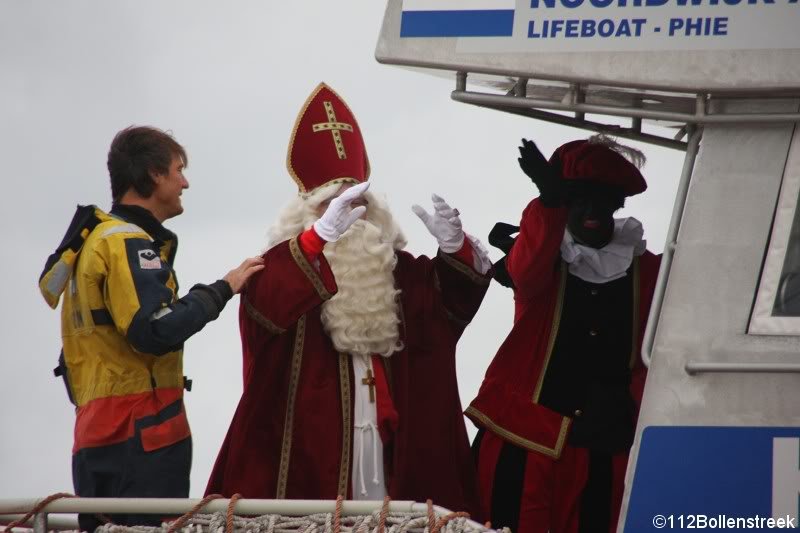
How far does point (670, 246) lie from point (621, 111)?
0.46 meters

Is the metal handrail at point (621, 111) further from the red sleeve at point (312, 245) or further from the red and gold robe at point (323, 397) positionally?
the red and gold robe at point (323, 397)

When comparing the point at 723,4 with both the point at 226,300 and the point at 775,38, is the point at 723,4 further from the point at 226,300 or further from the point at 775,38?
the point at 226,300

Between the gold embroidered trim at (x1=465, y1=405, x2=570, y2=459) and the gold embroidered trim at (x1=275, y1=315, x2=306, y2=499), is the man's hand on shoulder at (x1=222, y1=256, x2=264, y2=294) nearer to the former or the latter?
the gold embroidered trim at (x1=275, y1=315, x2=306, y2=499)

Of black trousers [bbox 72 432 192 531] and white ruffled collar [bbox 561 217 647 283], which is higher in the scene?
white ruffled collar [bbox 561 217 647 283]

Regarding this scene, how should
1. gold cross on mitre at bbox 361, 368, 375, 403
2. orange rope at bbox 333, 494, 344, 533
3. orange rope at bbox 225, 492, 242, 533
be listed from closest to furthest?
orange rope at bbox 333, 494, 344, 533, orange rope at bbox 225, 492, 242, 533, gold cross on mitre at bbox 361, 368, 375, 403

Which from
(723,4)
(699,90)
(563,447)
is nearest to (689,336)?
(699,90)

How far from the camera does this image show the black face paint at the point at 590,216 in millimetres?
5094

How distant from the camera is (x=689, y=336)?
145 inches

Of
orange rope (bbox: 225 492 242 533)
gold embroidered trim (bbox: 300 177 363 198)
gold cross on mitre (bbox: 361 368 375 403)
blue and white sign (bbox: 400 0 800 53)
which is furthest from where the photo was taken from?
gold embroidered trim (bbox: 300 177 363 198)

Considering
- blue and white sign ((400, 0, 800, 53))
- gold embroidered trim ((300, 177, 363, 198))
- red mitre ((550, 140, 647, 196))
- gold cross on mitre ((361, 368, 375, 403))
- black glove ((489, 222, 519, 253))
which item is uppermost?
blue and white sign ((400, 0, 800, 53))

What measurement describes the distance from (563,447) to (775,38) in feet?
6.39

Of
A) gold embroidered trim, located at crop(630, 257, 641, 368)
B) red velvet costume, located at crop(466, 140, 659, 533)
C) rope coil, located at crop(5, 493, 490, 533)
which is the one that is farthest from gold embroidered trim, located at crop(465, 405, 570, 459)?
rope coil, located at crop(5, 493, 490, 533)

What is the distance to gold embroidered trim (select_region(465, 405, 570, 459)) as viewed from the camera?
16.5 ft

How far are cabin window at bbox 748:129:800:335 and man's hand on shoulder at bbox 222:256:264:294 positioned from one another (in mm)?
2040
